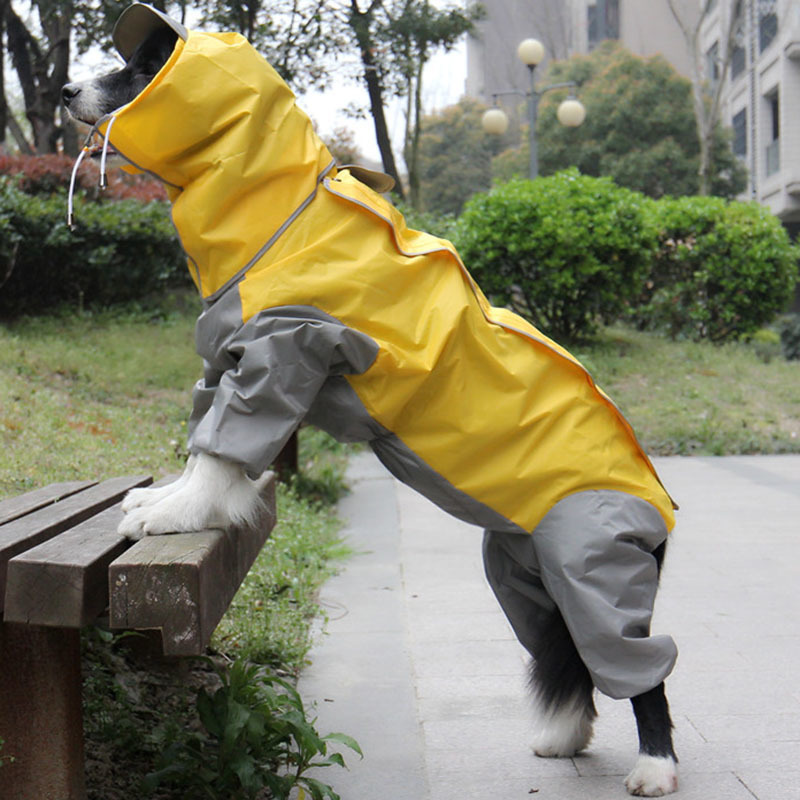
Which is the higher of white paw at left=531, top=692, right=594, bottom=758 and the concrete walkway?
white paw at left=531, top=692, right=594, bottom=758

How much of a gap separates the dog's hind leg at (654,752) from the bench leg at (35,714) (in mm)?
1390

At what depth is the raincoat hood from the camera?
86.6 inches

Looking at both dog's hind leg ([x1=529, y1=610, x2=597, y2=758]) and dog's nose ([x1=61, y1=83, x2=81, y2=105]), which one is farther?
dog's hind leg ([x1=529, y1=610, x2=597, y2=758])

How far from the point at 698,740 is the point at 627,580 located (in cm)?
83

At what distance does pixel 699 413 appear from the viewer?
912 centimetres

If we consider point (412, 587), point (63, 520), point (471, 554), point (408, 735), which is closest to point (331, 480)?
point (471, 554)

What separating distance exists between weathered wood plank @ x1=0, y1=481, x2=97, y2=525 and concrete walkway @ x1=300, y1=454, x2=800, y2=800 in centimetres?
108

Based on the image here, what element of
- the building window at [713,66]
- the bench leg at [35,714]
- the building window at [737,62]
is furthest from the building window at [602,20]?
the bench leg at [35,714]

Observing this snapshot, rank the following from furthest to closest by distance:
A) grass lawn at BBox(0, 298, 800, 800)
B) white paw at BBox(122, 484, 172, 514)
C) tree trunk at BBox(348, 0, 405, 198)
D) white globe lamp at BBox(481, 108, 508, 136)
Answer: white globe lamp at BBox(481, 108, 508, 136), tree trunk at BBox(348, 0, 405, 198), grass lawn at BBox(0, 298, 800, 800), white paw at BBox(122, 484, 172, 514)

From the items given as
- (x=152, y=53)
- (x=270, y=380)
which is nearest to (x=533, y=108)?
Answer: (x=152, y=53)

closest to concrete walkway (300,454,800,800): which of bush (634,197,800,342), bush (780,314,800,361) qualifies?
bush (634,197,800,342)

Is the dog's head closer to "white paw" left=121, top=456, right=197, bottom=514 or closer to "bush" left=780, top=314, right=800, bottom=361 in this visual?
"white paw" left=121, top=456, right=197, bottom=514

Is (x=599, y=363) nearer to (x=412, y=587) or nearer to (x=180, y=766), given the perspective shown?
(x=412, y=587)

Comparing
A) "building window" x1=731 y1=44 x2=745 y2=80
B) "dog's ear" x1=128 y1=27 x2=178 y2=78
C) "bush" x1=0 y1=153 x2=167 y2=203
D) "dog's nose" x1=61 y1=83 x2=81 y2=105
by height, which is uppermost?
"building window" x1=731 y1=44 x2=745 y2=80
